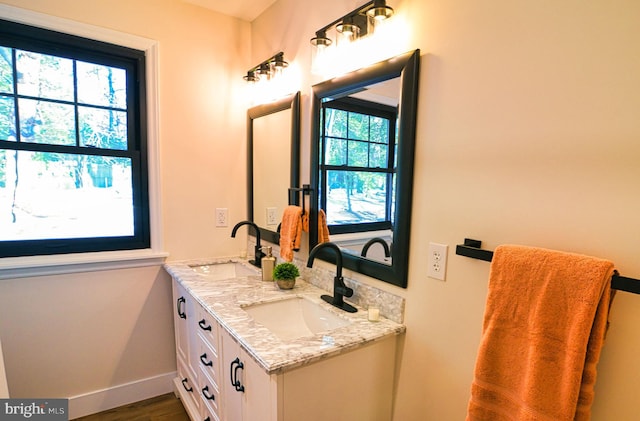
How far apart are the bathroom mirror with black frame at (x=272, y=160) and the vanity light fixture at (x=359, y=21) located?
0.40 meters

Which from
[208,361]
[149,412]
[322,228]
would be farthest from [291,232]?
[149,412]

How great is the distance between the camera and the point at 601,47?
800 millimetres

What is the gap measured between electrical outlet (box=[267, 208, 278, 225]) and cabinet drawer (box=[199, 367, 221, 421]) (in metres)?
0.96

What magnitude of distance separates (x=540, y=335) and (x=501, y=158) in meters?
0.51

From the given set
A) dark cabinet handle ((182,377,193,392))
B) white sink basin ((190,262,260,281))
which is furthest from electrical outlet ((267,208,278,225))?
dark cabinet handle ((182,377,193,392))

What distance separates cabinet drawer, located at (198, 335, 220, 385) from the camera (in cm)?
149

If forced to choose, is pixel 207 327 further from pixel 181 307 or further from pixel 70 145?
pixel 70 145

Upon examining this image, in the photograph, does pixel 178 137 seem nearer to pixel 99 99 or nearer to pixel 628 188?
pixel 99 99

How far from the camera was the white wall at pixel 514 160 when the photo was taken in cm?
79

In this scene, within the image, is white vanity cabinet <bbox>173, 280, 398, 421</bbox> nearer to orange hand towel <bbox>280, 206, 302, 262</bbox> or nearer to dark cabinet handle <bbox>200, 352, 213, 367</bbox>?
dark cabinet handle <bbox>200, 352, 213, 367</bbox>

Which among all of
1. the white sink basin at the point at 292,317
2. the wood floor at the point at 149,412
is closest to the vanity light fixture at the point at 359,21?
the white sink basin at the point at 292,317

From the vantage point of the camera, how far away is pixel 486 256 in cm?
97

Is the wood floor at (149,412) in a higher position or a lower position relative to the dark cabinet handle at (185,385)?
lower

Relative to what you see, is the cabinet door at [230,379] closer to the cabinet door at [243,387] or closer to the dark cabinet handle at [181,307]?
the cabinet door at [243,387]
